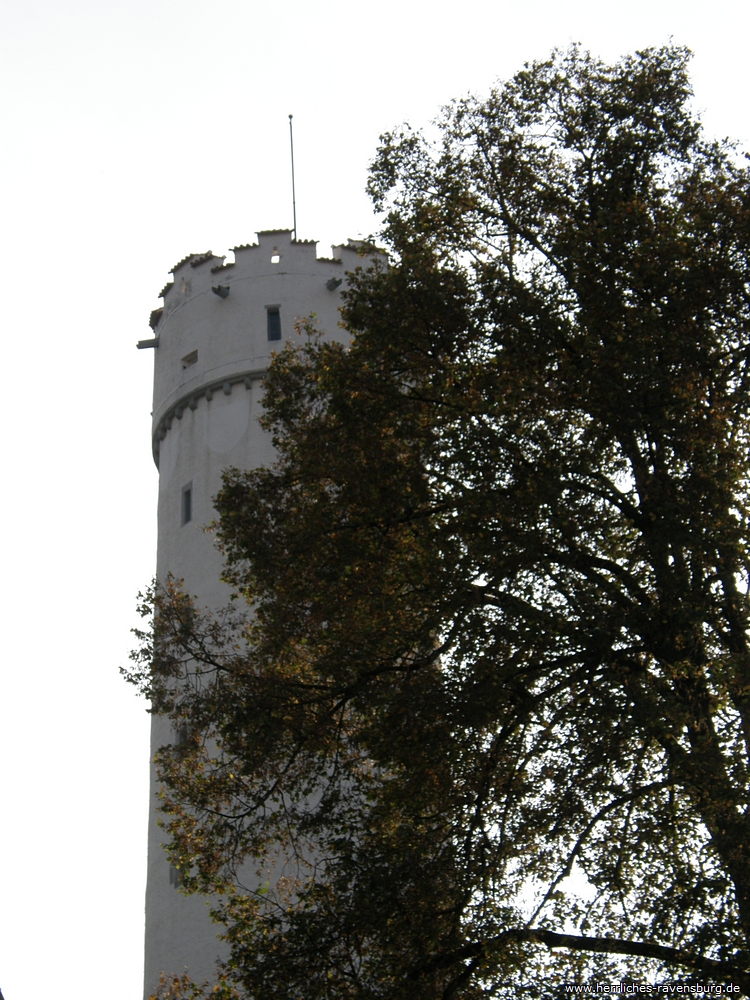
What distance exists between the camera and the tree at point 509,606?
12945 mm

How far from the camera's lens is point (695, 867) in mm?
12289

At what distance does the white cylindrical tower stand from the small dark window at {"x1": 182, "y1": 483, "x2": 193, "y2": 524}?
3 centimetres

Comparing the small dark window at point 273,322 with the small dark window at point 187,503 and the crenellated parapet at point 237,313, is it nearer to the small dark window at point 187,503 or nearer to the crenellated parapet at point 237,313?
the crenellated parapet at point 237,313

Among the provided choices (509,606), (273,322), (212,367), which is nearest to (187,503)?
(212,367)

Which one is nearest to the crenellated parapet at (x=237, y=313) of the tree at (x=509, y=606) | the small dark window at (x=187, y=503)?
the small dark window at (x=187, y=503)

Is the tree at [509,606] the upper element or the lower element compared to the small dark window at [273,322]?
lower

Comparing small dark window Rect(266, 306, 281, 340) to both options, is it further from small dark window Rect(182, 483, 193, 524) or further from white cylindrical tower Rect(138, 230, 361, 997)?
small dark window Rect(182, 483, 193, 524)

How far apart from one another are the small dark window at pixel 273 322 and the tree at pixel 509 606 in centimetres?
1662

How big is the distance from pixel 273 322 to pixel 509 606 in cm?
2033

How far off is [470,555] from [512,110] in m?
6.69

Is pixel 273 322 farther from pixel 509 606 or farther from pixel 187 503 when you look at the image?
pixel 509 606

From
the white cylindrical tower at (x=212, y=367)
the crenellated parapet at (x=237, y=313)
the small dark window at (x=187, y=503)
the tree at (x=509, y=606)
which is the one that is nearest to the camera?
the tree at (x=509, y=606)

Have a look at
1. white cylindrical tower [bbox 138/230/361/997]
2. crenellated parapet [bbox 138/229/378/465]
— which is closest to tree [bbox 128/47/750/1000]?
white cylindrical tower [bbox 138/230/361/997]

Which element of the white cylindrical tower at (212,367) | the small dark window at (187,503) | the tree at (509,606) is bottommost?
the tree at (509,606)
